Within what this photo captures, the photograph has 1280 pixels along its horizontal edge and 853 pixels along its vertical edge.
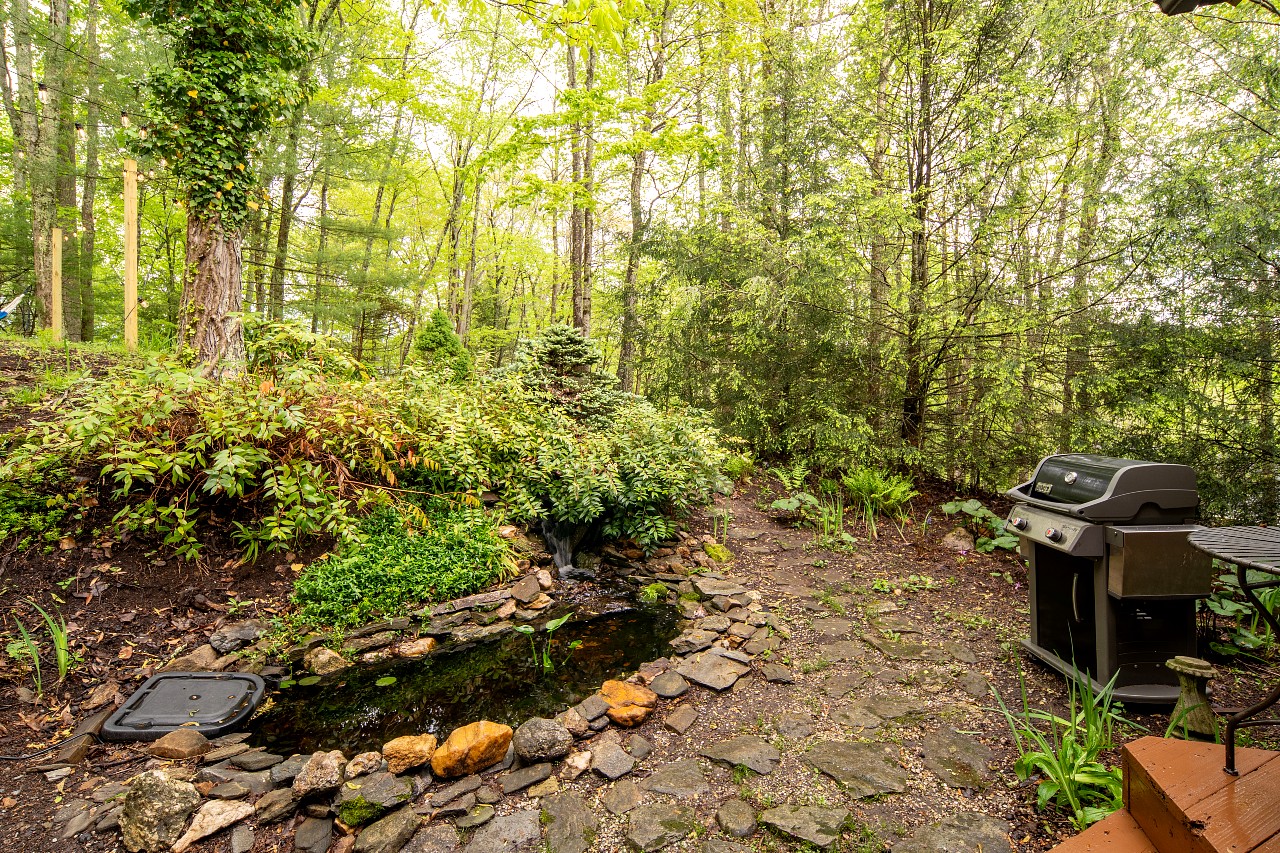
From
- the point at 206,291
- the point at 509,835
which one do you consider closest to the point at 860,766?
the point at 509,835

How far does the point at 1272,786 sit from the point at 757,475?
17.8ft

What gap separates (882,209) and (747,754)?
4.98 m

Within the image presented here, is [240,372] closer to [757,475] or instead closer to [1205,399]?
[757,475]

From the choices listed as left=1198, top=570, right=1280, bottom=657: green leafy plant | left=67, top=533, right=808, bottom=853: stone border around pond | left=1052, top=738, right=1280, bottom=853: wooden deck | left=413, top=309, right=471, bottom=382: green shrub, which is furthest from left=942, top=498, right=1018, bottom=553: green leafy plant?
left=413, top=309, right=471, bottom=382: green shrub

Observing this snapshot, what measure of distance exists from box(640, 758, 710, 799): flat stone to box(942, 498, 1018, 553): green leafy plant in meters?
3.65

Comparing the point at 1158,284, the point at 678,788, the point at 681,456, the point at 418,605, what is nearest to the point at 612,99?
the point at 681,456

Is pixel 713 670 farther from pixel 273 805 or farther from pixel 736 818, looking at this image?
pixel 273 805

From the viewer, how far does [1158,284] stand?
4051 millimetres

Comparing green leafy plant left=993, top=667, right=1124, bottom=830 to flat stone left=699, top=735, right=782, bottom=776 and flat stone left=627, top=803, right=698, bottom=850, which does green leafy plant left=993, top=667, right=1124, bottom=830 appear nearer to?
flat stone left=699, top=735, right=782, bottom=776

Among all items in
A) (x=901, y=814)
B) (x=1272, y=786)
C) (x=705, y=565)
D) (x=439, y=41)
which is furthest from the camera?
(x=439, y=41)

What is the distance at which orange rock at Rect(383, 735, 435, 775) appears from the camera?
2.29 meters

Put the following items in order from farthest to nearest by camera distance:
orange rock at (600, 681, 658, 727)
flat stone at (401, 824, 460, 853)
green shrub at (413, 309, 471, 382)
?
green shrub at (413, 309, 471, 382) < orange rock at (600, 681, 658, 727) < flat stone at (401, 824, 460, 853)

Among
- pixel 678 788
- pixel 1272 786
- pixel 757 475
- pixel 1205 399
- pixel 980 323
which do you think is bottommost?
pixel 678 788

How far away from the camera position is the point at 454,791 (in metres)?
2.18
